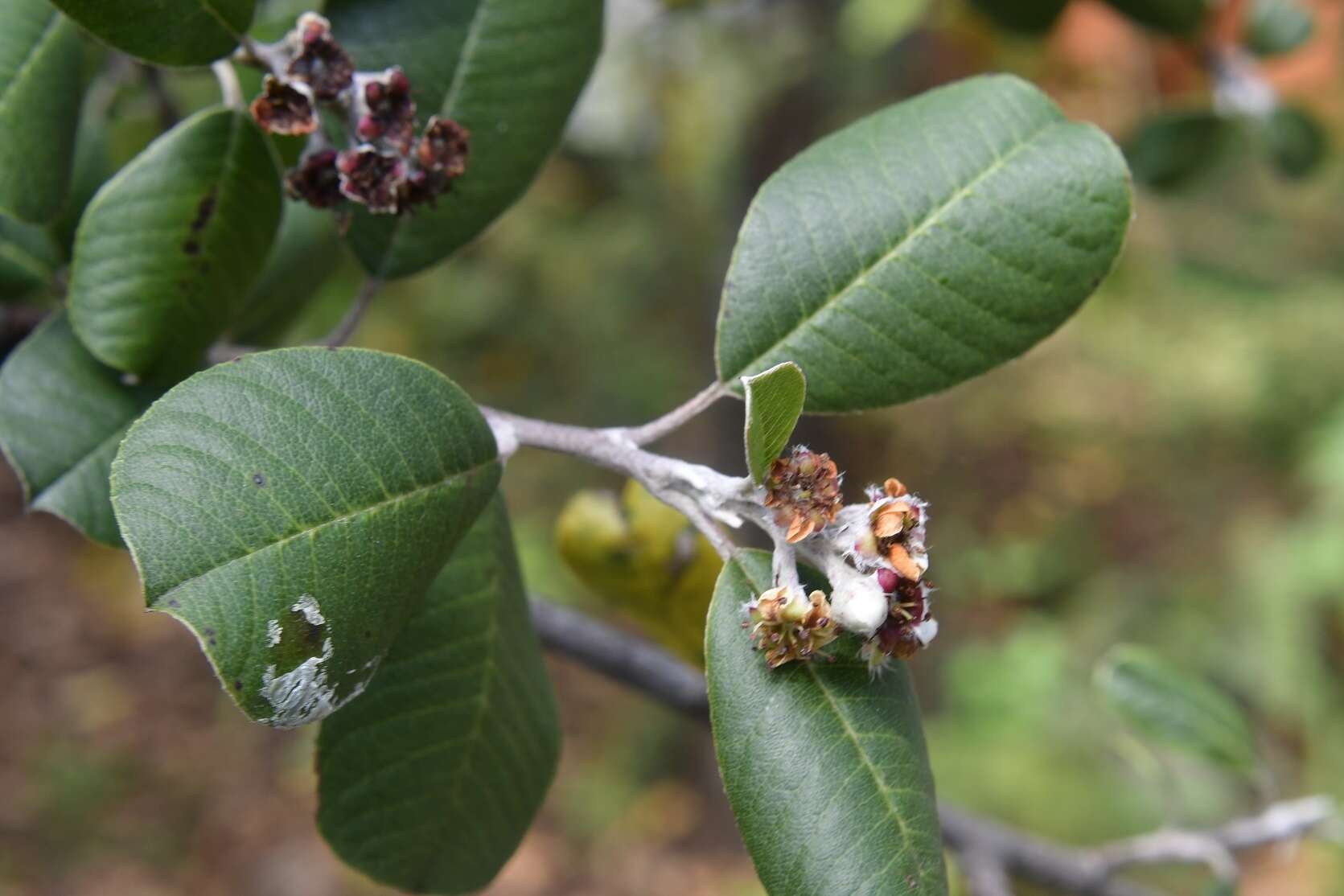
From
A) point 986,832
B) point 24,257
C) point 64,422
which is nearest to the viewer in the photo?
point 64,422

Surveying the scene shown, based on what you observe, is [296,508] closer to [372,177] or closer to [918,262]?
[372,177]

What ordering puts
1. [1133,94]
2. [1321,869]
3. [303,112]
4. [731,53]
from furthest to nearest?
[731,53] < [1321,869] < [1133,94] < [303,112]

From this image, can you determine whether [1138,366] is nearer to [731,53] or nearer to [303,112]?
[731,53]

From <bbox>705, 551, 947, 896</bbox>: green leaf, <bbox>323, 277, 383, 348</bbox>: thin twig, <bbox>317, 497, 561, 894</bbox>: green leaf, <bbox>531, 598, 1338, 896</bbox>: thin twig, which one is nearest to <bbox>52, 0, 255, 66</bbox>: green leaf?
<bbox>323, 277, 383, 348</bbox>: thin twig

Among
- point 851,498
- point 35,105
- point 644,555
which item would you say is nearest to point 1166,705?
point 644,555

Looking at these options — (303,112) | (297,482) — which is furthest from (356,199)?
(297,482)

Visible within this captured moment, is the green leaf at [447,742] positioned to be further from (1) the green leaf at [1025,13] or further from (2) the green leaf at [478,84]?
(1) the green leaf at [1025,13]

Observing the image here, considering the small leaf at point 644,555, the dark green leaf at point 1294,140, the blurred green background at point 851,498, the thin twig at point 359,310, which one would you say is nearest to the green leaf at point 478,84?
the thin twig at point 359,310
